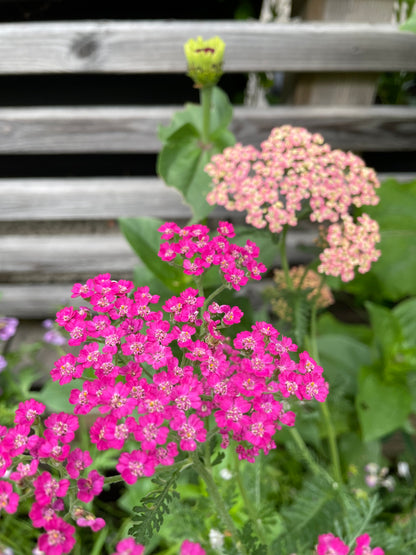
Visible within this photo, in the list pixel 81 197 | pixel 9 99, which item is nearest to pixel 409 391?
pixel 81 197

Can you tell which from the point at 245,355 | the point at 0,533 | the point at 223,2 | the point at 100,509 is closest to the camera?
the point at 245,355

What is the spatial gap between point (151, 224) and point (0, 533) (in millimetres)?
895

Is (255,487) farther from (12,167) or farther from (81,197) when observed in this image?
(12,167)

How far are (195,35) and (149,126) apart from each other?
0.26 metres

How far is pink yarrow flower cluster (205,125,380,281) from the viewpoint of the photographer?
2.61ft

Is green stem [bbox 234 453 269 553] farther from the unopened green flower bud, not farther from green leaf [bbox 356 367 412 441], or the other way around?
the unopened green flower bud

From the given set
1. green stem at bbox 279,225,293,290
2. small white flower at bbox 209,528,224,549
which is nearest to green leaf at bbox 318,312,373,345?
green stem at bbox 279,225,293,290

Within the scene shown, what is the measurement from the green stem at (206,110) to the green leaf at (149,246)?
0.70 ft

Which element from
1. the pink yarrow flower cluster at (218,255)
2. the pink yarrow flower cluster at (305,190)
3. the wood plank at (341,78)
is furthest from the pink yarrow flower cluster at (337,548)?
the wood plank at (341,78)

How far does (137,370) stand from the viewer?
1.49 feet

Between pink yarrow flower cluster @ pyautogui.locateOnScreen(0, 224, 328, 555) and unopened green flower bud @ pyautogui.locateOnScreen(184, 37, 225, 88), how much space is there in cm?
44

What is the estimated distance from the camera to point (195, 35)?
1062 millimetres

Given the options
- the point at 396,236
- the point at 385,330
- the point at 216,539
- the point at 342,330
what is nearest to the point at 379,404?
the point at 385,330

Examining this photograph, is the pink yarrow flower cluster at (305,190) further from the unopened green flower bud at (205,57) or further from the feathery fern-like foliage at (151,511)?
the feathery fern-like foliage at (151,511)
